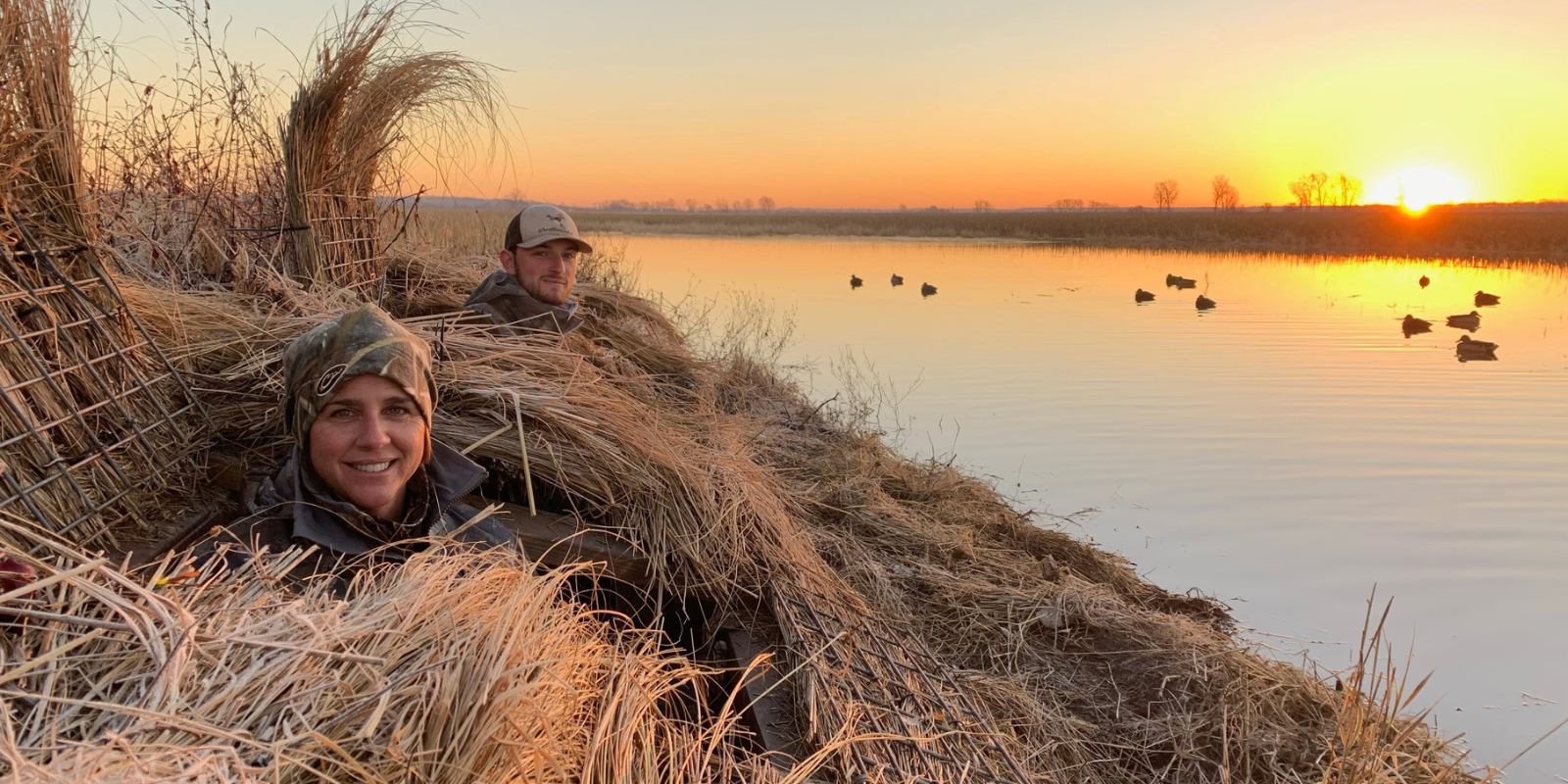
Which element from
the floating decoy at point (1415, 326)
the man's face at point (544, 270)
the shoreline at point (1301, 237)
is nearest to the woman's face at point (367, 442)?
the man's face at point (544, 270)

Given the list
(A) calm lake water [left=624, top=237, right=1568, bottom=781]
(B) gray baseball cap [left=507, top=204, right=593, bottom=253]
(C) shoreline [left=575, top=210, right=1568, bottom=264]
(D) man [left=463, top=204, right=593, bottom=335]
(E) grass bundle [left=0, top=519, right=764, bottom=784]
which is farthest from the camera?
(C) shoreline [left=575, top=210, right=1568, bottom=264]

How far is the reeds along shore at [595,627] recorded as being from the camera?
1.24 meters

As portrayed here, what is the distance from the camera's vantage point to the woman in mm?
2291

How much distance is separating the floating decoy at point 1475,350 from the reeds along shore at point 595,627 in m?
9.59

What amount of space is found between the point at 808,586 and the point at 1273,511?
4.92 metres

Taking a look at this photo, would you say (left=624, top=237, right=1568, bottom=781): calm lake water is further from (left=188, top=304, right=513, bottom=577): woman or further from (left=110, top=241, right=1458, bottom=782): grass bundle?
(left=188, top=304, right=513, bottom=577): woman

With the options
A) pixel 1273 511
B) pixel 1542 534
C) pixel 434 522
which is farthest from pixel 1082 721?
pixel 1542 534

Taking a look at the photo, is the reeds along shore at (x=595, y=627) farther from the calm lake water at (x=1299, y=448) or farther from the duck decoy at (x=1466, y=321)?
the duck decoy at (x=1466, y=321)

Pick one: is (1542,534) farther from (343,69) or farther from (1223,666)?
(343,69)

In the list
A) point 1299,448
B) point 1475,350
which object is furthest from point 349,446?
point 1475,350

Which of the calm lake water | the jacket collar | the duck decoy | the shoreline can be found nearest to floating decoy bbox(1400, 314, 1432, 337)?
the calm lake water

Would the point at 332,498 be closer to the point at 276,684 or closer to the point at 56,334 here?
the point at 56,334

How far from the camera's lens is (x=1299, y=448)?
27.3ft

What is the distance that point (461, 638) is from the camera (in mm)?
1432
